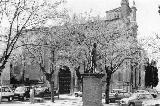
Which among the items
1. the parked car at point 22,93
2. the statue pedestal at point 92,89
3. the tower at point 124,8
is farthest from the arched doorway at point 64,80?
the statue pedestal at point 92,89

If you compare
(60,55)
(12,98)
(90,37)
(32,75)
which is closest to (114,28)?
(90,37)

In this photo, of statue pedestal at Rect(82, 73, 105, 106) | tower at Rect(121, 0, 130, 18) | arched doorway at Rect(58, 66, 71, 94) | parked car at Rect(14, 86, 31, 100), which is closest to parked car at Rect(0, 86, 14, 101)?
parked car at Rect(14, 86, 31, 100)

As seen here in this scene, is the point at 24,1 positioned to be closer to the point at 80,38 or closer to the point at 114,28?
the point at 80,38

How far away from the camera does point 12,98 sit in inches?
1528

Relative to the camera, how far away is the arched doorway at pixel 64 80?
5912cm

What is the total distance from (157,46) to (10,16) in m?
16.7

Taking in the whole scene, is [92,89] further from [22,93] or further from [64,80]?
[64,80]

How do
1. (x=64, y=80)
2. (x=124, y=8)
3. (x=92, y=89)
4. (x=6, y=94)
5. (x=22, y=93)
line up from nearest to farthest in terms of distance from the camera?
(x=92, y=89)
(x=6, y=94)
(x=22, y=93)
(x=64, y=80)
(x=124, y=8)

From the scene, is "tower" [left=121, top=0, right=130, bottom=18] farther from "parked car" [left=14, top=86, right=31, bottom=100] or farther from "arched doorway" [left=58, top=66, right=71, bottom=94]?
"parked car" [left=14, top=86, right=31, bottom=100]

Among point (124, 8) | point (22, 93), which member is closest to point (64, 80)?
point (124, 8)

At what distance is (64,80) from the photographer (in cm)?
6059

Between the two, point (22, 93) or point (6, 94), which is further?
point (22, 93)

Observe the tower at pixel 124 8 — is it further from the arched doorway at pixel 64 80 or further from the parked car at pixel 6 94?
the parked car at pixel 6 94

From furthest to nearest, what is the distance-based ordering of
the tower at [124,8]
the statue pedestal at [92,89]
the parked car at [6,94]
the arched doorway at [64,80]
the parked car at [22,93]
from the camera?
the tower at [124,8]
the arched doorway at [64,80]
the parked car at [22,93]
the parked car at [6,94]
the statue pedestal at [92,89]
